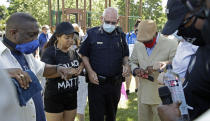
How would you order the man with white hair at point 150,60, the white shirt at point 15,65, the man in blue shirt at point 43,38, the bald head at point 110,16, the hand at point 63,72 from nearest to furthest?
the white shirt at point 15,65 < the hand at point 63,72 < the man with white hair at point 150,60 < the bald head at point 110,16 < the man in blue shirt at point 43,38

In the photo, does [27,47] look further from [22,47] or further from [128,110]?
[128,110]

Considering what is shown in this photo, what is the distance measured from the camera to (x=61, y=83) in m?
3.27

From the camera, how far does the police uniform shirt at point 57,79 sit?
3.25m

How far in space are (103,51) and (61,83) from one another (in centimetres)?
83

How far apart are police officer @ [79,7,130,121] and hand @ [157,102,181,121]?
1.85m

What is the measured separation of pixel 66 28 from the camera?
3.38m

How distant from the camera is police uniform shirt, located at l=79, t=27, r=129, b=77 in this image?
3586 mm

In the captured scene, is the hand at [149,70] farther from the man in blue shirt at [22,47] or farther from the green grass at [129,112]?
the green grass at [129,112]

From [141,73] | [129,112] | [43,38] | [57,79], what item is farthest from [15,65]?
[43,38]

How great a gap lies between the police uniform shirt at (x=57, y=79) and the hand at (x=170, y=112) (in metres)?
1.87

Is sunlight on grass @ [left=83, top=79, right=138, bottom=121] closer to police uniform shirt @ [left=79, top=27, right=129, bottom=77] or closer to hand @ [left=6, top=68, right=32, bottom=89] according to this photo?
police uniform shirt @ [left=79, top=27, right=129, bottom=77]

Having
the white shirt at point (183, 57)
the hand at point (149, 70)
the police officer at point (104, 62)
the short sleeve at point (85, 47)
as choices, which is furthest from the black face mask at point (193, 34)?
the short sleeve at point (85, 47)

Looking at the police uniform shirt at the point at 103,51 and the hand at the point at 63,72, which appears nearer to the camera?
the hand at the point at 63,72

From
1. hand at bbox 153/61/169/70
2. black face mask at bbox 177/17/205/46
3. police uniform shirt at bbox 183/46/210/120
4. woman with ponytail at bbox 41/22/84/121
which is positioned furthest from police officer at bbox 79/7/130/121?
black face mask at bbox 177/17/205/46
